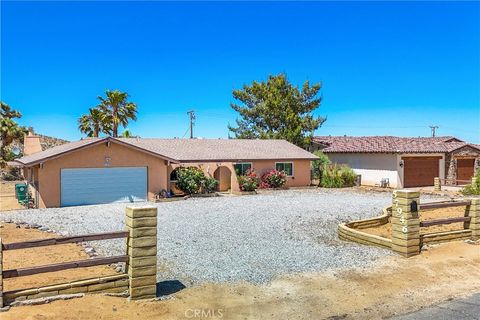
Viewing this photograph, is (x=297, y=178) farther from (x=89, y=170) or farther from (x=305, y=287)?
(x=305, y=287)

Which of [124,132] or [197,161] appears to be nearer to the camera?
[197,161]

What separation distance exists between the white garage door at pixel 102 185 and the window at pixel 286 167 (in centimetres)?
1081

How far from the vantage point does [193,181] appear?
2509cm

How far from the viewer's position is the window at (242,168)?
29.0 m

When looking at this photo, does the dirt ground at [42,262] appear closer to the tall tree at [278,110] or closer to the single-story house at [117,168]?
the single-story house at [117,168]

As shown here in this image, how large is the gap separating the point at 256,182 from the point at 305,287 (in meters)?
20.0

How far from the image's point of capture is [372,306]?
289 inches

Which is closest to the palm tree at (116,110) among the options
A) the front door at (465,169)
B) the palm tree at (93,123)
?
the palm tree at (93,123)

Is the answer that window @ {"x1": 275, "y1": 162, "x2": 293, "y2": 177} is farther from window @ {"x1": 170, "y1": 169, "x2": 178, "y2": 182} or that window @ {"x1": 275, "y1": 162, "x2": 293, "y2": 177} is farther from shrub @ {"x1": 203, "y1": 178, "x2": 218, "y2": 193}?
window @ {"x1": 170, "y1": 169, "x2": 178, "y2": 182}

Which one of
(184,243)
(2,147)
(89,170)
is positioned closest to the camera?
(184,243)

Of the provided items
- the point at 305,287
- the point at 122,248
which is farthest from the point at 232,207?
the point at 305,287

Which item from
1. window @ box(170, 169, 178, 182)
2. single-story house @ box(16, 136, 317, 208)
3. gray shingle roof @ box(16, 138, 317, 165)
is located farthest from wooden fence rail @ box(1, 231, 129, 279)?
gray shingle roof @ box(16, 138, 317, 165)

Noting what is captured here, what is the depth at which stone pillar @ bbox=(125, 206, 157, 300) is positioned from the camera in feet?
24.1

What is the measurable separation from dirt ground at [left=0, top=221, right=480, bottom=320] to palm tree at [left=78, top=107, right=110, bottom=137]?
3250 centimetres
